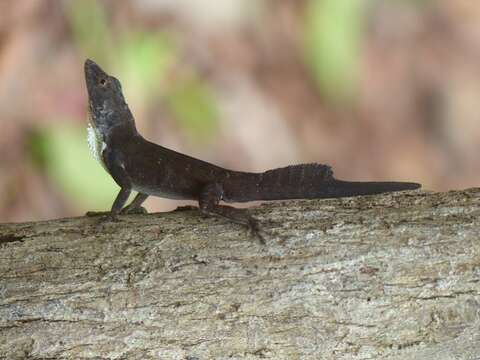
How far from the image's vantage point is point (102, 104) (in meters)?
4.39

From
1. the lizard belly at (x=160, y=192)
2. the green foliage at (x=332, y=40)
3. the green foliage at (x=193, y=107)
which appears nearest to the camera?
the lizard belly at (x=160, y=192)

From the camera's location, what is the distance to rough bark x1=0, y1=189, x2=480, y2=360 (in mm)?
2807

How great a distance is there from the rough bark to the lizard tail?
29 cm

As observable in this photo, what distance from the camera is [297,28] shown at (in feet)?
23.6

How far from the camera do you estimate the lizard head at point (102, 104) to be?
4.38m

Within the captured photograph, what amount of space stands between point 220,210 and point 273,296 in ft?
2.05

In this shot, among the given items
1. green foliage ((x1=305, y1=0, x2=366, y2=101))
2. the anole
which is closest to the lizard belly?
the anole

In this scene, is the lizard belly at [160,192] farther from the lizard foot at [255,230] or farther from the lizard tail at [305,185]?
the lizard foot at [255,230]

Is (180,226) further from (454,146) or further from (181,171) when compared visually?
(454,146)

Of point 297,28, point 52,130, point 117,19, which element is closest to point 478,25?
point 297,28

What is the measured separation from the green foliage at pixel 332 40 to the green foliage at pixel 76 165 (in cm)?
242

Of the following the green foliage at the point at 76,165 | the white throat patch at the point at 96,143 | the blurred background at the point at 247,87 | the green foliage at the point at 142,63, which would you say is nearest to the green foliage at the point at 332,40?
the blurred background at the point at 247,87

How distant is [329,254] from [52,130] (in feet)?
11.8

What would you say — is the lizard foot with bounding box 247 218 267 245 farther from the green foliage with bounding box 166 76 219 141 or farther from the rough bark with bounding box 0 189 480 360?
the green foliage with bounding box 166 76 219 141
